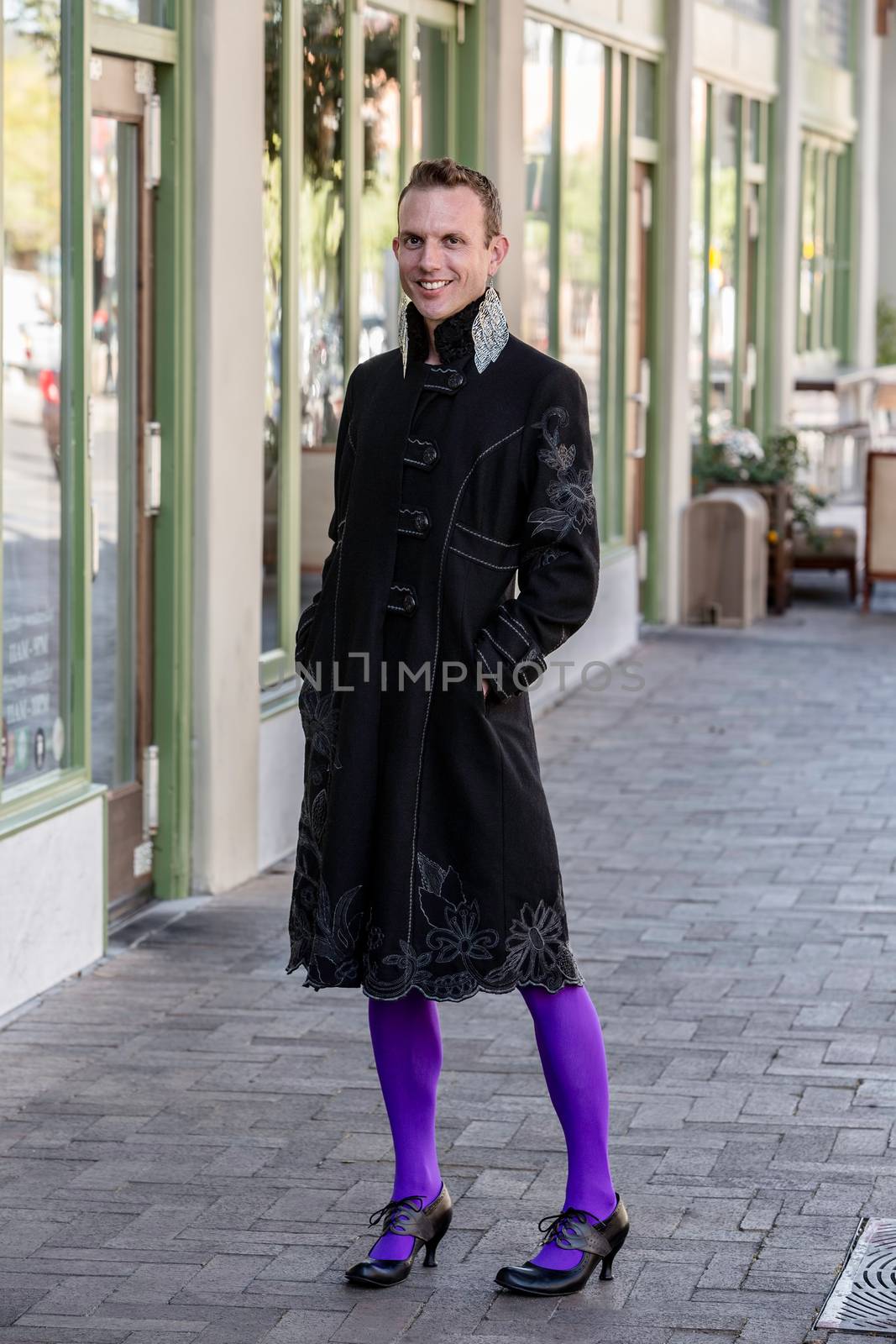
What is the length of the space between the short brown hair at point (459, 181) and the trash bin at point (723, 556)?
31.5 ft

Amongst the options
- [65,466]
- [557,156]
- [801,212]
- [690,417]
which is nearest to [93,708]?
[65,466]

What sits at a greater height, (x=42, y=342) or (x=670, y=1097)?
(x=42, y=342)

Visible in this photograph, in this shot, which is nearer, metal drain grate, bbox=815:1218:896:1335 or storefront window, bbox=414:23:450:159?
metal drain grate, bbox=815:1218:896:1335

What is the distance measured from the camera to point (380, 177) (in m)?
8.48

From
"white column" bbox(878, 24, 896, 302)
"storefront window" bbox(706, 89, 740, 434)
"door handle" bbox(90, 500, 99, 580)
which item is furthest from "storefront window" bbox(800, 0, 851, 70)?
"door handle" bbox(90, 500, 99, 580)

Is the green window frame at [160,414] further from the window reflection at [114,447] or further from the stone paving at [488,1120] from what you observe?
the stone paving at [488,1120]

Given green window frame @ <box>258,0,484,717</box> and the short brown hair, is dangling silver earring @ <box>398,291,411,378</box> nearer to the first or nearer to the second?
the short brown hair

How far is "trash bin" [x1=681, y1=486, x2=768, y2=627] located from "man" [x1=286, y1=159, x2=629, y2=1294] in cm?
964

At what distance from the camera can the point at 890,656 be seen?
1236 centimetres

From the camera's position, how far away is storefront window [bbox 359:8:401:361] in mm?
8320

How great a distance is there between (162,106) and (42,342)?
1.09 metres

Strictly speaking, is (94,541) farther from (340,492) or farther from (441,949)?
(441,949)

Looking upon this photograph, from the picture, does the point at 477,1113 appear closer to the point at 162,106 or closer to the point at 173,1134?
the point at 173,1134

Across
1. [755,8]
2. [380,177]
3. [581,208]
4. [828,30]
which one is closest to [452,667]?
[380,177]
